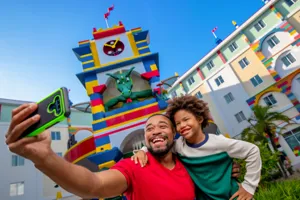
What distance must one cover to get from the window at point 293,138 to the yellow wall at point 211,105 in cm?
537

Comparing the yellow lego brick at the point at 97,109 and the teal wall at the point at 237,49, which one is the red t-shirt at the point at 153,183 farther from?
the teal wall at the point at 237,49

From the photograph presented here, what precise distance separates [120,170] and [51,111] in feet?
3.04

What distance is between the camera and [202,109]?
250 cm

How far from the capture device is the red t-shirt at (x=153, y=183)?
165cm

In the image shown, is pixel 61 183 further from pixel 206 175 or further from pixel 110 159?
pixel 110 159

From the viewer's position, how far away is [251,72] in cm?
1872

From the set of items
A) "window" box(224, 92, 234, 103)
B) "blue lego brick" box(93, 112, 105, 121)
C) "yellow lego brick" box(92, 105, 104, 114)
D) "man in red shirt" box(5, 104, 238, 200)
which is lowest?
"man in red shirt" box(5, 104, 238, 200)

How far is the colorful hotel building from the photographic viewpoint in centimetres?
1622

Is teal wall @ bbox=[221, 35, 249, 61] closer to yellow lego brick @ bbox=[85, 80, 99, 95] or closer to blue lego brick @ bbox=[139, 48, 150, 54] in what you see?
blue lego brick @ bbox=[139, 48, 150, 54]

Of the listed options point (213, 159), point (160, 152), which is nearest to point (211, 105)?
point (213, 159)

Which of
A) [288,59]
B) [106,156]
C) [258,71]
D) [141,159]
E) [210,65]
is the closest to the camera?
[141,159]

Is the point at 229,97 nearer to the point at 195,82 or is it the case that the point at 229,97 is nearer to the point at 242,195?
the point at 195,82

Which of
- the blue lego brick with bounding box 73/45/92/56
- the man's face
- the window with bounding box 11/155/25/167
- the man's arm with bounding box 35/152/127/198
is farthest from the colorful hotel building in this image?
the window with bounding box 11/155/25/167

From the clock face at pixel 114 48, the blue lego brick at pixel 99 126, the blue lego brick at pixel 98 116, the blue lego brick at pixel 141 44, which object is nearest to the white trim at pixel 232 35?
the blue lego brick at pixel 141 44
